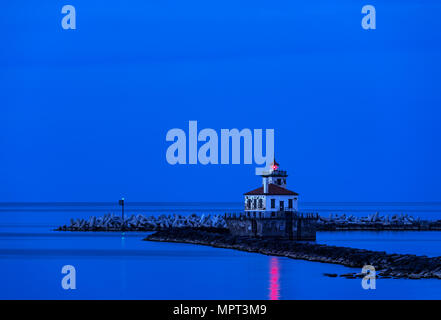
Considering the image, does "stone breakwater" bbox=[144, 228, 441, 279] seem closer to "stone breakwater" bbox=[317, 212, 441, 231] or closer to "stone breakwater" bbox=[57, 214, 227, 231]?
"stone breakwater" bbox=[57, 214, 227, 231]

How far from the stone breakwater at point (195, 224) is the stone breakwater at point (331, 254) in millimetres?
11132

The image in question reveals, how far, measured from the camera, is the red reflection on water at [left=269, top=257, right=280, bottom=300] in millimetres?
39875

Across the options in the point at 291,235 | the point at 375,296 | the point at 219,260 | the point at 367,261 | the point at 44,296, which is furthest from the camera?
the point at 291,235

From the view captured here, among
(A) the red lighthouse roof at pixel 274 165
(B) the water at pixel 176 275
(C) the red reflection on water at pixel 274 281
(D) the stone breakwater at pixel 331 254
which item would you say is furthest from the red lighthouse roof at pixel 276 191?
(C) the red reflection on water at pixel 274 281

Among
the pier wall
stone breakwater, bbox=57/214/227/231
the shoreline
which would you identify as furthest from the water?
stone breakwater, bbox=57/214/227/231

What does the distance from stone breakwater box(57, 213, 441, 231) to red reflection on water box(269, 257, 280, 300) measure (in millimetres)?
29257

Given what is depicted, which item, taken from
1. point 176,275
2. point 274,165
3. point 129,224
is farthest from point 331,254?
point 129,224

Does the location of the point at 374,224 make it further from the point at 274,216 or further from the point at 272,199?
Answer: the point at 272,199

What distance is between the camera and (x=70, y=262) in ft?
183

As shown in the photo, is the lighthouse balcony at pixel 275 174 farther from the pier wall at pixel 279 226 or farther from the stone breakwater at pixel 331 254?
the stone breakwater at pixel 331 254
